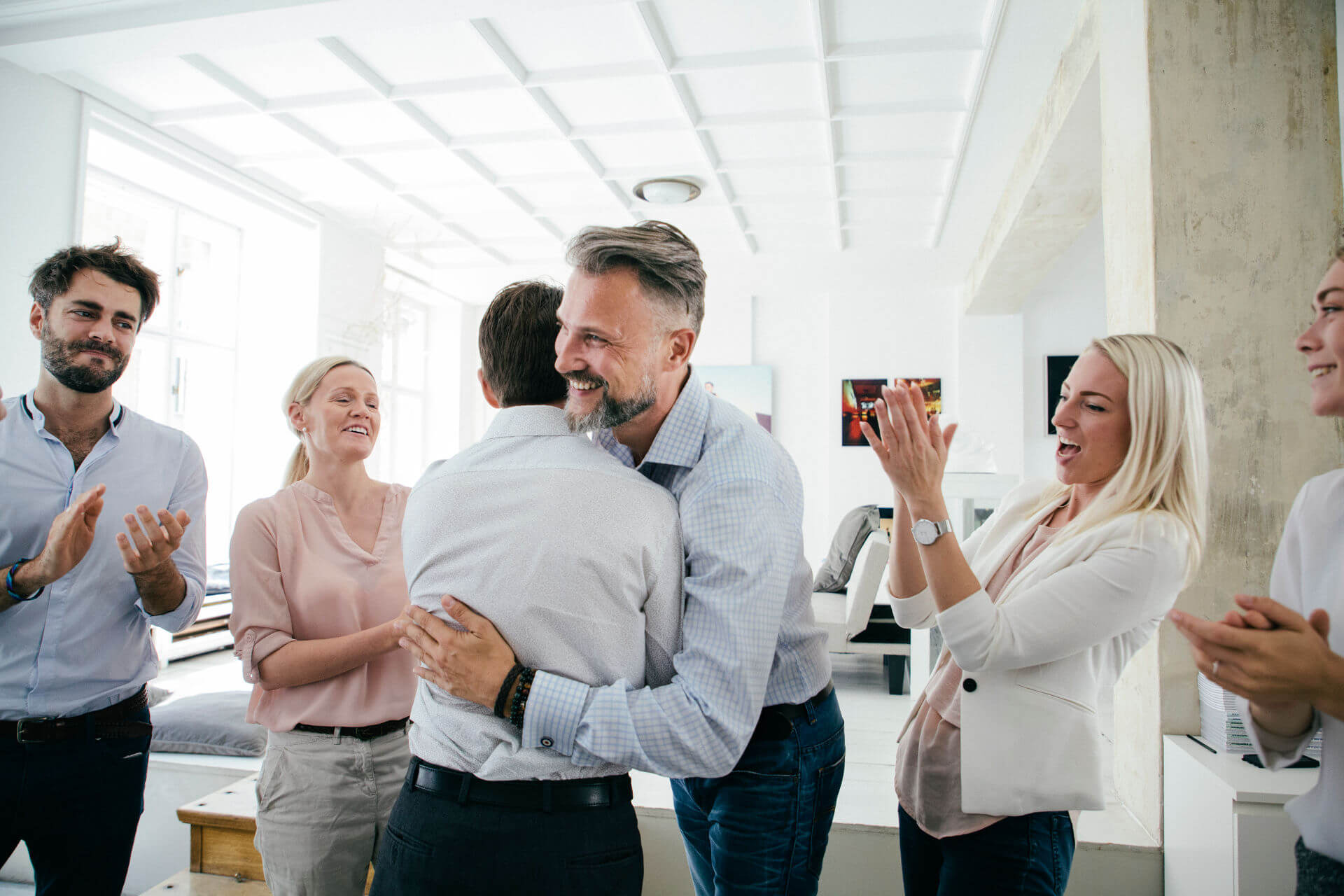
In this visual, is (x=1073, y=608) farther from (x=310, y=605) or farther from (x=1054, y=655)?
(x=310, y=605)

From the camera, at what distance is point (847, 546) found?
5.71 m

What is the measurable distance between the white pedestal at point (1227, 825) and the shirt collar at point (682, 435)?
1561 mm

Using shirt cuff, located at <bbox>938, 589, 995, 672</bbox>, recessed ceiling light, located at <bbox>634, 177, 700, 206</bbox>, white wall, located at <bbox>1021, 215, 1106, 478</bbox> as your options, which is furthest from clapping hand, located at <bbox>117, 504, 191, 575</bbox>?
white wall, located at <bbox>1021, 215, 1106, 478</bbox>

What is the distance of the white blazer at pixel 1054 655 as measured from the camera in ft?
4.24

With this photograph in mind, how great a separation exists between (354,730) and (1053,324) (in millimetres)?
8667

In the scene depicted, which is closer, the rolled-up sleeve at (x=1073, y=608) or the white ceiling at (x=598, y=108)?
the rolled-up sleeve at (x=1073, y=608)

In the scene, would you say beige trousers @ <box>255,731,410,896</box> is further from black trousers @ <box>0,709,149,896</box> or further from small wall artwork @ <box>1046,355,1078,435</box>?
small wall artwork @ <box>1046,355,1078,435</box>

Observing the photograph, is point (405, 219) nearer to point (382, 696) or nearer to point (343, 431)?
point (343, 431)

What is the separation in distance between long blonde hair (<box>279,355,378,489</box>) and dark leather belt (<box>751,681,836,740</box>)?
1.34 meters

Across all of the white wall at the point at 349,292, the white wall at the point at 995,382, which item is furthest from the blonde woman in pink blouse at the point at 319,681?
the white wall at the point at 995,382

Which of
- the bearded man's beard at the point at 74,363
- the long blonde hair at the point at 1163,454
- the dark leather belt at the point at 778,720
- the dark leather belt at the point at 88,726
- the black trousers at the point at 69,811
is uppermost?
the bearded man's beard at the point at 74,363

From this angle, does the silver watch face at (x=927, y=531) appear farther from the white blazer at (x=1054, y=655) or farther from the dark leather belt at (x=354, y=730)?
the dark leather belt at (x=354, y=730)

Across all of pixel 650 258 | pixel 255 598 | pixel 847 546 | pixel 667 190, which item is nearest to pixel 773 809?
pixel 650 258

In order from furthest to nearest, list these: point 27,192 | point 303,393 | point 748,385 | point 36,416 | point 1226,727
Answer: point 748,385 → point 27,192 → point 1226,727 → point 303,393 → point 36,416
